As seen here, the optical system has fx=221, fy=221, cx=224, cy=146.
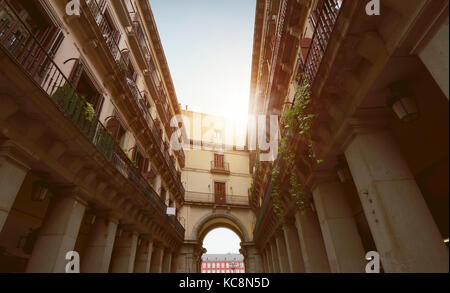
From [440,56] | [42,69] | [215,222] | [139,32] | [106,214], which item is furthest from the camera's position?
[215,222]

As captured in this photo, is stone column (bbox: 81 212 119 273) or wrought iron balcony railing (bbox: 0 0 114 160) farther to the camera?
stone column (bbox: 81 212 119 273)

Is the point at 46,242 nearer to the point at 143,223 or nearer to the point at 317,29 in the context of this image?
the point at 143,223

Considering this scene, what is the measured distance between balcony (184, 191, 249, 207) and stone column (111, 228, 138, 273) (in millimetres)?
11297

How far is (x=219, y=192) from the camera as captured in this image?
78.1ft

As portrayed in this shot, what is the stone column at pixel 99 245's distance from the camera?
7.41 metres

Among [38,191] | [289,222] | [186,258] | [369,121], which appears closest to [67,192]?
[38,191]

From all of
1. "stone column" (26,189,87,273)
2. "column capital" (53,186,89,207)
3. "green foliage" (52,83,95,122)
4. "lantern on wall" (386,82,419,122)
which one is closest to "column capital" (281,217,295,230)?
"lantern on wall" (386,82,419,122)

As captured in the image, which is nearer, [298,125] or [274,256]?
[298,125]

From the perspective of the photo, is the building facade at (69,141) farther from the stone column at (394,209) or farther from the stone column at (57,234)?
the stone column at (394,209)

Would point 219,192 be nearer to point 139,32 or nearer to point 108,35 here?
point 139,32

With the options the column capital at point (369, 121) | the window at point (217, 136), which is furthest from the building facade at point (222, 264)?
the column capital at point (369, 121)

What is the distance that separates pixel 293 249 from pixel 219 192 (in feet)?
48.8

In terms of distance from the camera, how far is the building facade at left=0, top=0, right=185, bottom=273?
437cm

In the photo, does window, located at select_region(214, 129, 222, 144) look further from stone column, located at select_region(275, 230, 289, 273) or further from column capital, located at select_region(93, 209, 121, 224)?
column capital, located at select_region(93, 209, 121, 224)
